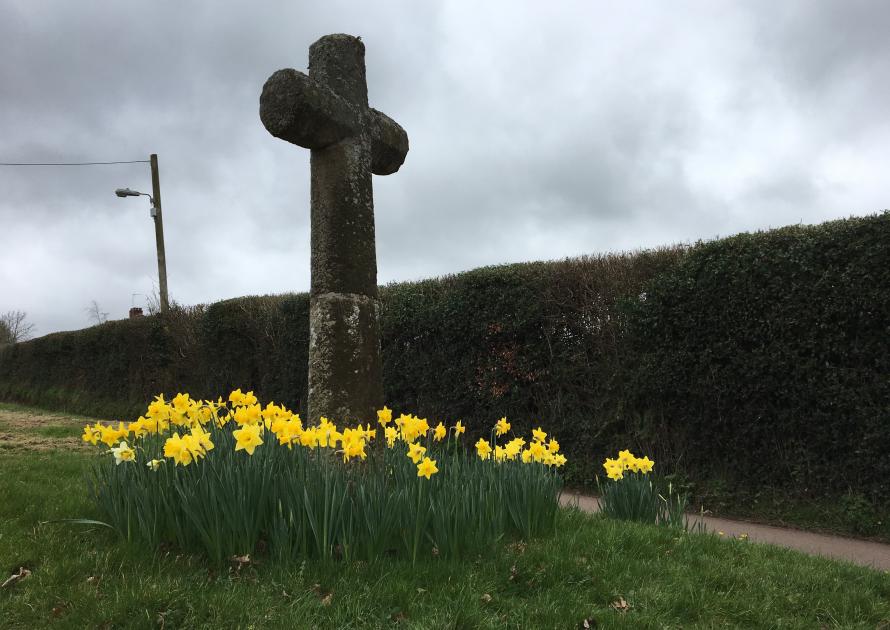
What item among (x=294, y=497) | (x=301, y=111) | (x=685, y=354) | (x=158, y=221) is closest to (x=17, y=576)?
(x=294, y=497)

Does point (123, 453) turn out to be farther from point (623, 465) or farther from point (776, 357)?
point (776, 357)

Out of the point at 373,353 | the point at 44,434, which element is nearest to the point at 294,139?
the point at 373,353

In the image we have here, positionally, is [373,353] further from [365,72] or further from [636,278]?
[636,278]

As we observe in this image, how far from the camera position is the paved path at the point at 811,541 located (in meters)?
4.89

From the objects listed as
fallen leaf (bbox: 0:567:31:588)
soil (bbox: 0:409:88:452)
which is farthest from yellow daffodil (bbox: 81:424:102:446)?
soil (bbox: 0:409:88:452)

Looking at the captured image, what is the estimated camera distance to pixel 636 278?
7.18 m

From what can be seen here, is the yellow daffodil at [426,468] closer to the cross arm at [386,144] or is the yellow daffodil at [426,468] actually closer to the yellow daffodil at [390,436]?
the yellow daffodil at [390,436]

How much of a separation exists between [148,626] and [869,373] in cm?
597

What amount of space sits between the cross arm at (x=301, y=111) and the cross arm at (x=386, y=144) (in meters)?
0.44

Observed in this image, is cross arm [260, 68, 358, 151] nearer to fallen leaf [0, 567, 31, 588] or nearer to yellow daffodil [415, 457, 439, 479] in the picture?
yellow daffodil [415, 457, 439, 479]

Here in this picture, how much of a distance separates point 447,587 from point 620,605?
880 mm

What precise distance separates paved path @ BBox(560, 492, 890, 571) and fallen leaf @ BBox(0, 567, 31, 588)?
3734 mm

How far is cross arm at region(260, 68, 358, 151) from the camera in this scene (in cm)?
418

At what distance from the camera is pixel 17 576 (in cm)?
286
